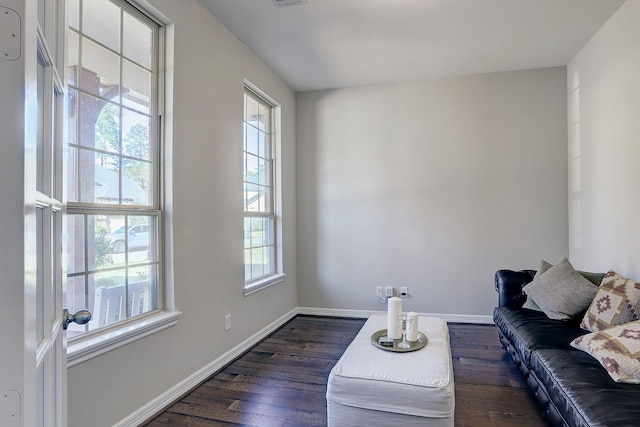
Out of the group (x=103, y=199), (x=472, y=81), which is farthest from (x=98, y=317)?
(x=472, y=81)

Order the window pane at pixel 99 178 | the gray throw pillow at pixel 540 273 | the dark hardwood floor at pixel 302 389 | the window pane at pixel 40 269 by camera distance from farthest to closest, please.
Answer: the gray throw pillow at pixel 540 273
the dark hardwood floor at pixel 302 389
the window pane at pixel 99 178
the window pane at pixel 40 269

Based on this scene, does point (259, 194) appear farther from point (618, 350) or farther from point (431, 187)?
point (618, 350)

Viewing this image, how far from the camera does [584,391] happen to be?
1.54 m

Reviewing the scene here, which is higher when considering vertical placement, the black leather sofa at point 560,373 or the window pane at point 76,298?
the window pane at point 76,298

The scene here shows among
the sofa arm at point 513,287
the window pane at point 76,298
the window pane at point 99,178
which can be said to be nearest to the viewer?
the window pane at point 76,298

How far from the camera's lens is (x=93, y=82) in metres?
1.90

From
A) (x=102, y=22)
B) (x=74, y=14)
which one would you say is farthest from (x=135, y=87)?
(x=74, y=14)

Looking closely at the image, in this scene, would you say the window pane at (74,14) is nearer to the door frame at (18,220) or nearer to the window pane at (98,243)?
the window pane at (98,243)

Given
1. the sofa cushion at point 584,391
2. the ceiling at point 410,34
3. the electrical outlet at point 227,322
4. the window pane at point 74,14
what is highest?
the ceiling at point 410,34

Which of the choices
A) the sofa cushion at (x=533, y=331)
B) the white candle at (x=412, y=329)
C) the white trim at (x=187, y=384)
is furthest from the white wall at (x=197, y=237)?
the sofa cushion at (x=533, y=331)

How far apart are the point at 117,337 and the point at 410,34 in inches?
123

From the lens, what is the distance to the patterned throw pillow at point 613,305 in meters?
2.03

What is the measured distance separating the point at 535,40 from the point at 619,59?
69 cm

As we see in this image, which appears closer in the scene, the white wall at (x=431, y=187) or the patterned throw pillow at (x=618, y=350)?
the patterned throw pillow at (x=618, y=350)
